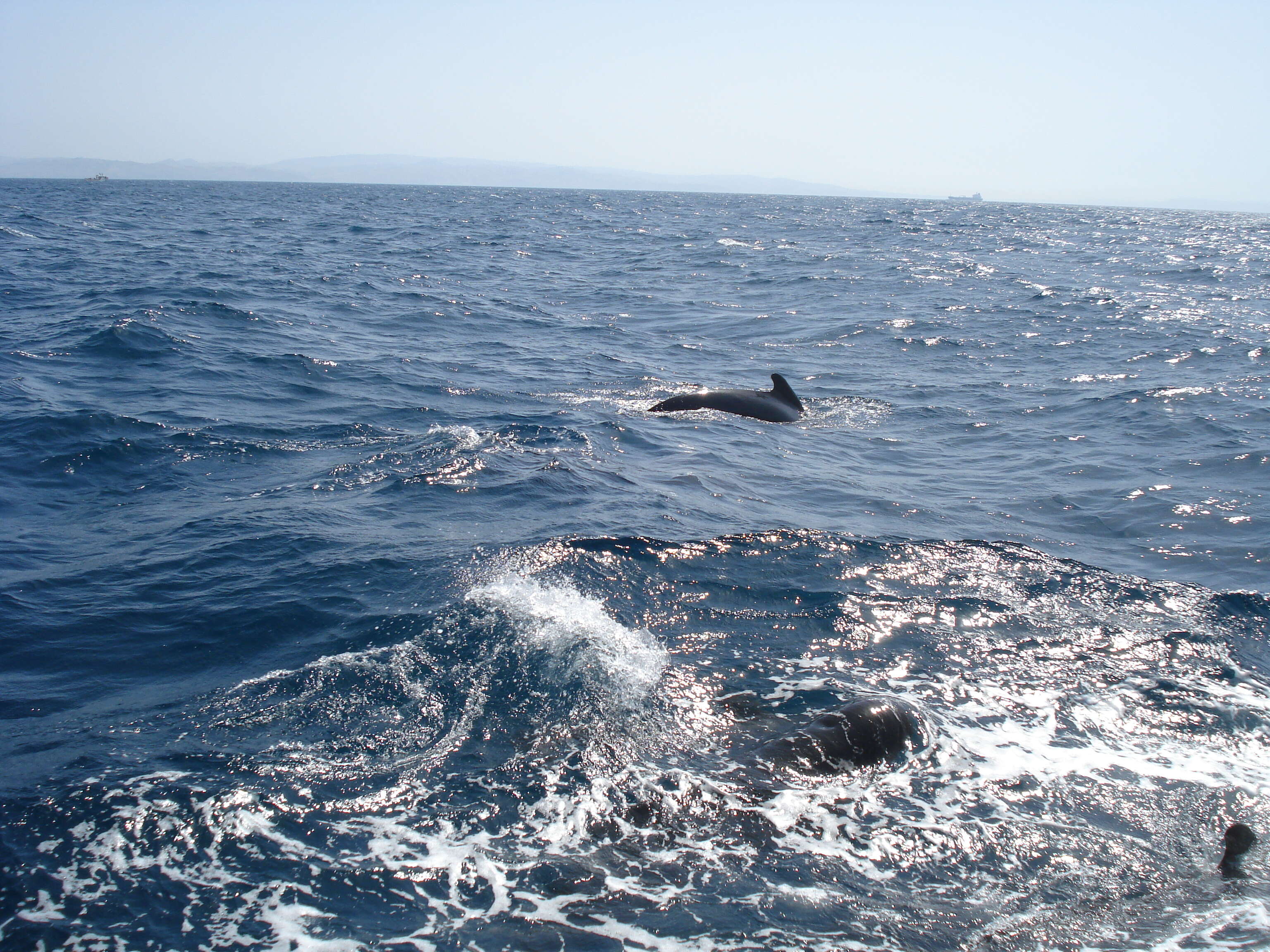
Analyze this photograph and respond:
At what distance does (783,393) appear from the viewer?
16516 millimetres

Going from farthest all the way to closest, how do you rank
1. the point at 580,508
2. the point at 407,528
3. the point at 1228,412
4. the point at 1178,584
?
the point at 1228,412 < the point at 580,508 < the point at 407,528 < the point at 1178,584

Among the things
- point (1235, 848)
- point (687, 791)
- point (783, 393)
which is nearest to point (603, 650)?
point (687, 791)

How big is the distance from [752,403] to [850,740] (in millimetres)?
10606

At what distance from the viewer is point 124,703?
6781 millimetres

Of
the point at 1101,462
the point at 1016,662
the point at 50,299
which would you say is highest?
the point at 50,299

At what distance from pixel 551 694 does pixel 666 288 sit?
28.5 meters

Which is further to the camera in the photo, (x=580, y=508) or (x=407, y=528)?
(x=580, y=508)

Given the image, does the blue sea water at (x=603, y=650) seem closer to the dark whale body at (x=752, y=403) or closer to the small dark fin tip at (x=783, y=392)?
the dark whale body at (x=752, y=403)

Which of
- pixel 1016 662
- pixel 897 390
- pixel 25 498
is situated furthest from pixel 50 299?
pixel 1016 662

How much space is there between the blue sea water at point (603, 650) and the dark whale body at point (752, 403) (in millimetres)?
587

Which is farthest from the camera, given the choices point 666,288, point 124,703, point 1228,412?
point 666,288

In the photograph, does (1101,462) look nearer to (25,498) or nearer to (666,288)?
(25,498)

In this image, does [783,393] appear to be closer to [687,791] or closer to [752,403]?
[752,403]

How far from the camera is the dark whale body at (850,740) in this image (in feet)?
20.9
